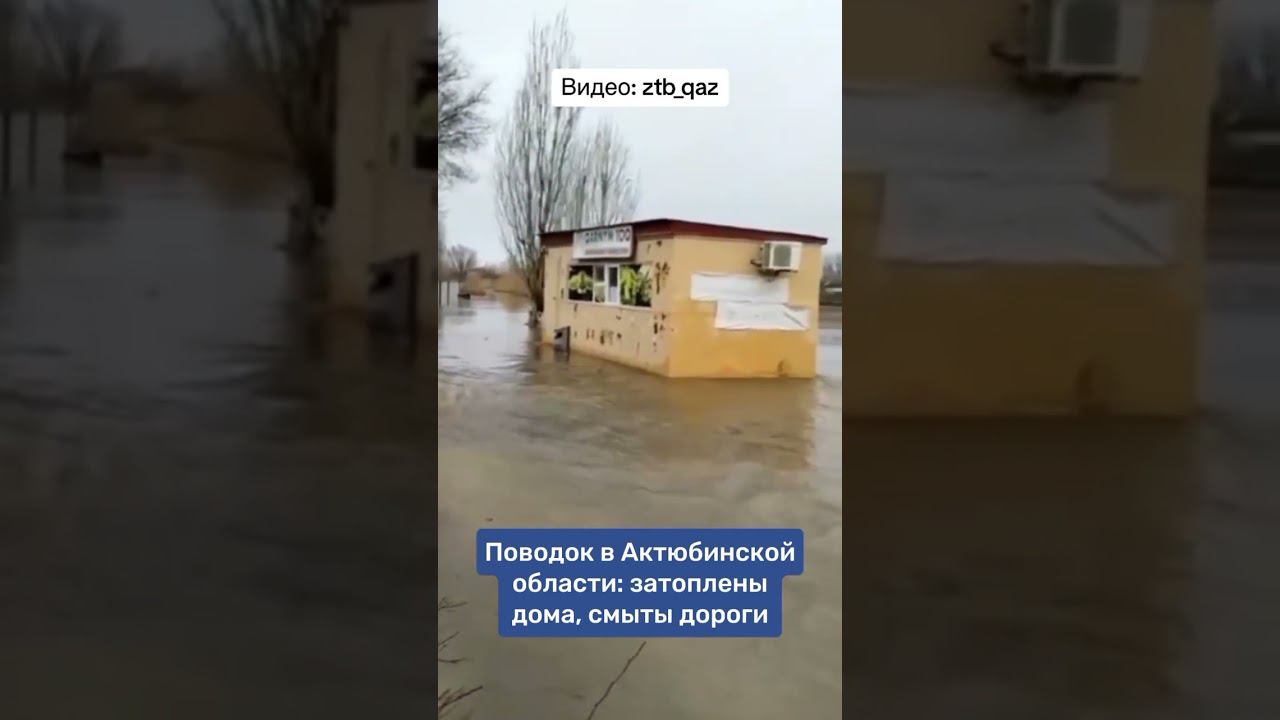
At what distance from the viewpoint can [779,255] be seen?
2.41m

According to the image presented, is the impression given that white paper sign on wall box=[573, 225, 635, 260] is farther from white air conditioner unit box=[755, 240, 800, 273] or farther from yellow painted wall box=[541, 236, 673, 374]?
white air conditioner unit box=[755, 240, 800, 273]

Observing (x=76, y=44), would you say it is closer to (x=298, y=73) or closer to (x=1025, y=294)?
(x=298, y=73)

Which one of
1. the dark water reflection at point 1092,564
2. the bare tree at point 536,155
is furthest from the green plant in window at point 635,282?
the dark water reflection at point 1092,564

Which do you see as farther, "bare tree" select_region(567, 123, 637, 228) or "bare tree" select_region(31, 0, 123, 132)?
"bare tree" select_region(31, 0, 123, 132)

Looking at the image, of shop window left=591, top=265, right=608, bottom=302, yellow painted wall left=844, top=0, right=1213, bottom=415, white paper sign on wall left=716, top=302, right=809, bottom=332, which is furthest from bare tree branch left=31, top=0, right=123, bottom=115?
yellow painted wall left=844, top=0, right=1213, bottom=415

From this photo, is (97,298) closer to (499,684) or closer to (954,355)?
(499,684)

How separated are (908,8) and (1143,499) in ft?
4.57

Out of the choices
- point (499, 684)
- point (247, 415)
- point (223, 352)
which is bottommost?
point (499, 684)

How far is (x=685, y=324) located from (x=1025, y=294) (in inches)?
34.4

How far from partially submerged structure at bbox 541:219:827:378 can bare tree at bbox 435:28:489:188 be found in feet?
0.94

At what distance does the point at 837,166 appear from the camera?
2400mm

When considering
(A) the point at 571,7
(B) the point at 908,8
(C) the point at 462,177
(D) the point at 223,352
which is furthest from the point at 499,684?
(B) the point at 908,8

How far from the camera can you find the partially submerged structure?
2428mm
